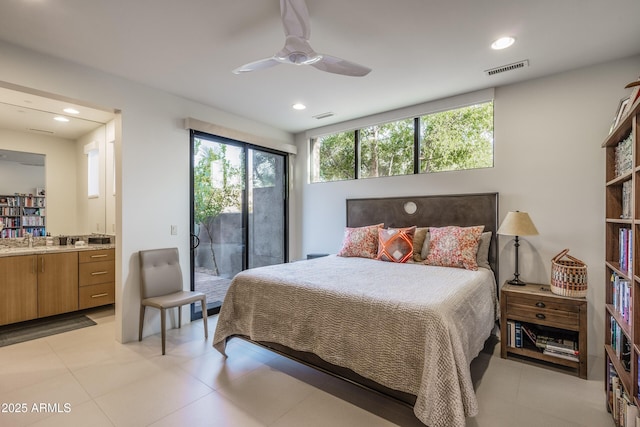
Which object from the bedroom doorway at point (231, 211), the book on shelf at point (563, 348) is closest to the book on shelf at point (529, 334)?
the book on shelf at point (563, 348)

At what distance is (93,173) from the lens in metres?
4.54


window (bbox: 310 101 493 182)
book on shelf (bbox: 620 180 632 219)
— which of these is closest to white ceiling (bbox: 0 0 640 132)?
window (bbox: 310 101 493 182)

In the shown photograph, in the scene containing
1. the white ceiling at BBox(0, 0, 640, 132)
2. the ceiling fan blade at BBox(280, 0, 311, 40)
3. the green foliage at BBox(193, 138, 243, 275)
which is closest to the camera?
the ceiling fan blade at BBox(280, 0, 311, 40)

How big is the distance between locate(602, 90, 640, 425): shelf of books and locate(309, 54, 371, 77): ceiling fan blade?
1.52 meters

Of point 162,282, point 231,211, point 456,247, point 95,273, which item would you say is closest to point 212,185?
point 231,211

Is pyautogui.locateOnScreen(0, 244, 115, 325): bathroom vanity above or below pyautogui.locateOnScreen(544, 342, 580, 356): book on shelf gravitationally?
above

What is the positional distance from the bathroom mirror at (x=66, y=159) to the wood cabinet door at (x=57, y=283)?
669 mm

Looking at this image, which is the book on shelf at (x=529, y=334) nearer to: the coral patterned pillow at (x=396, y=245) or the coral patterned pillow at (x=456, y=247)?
the coral patterned pillow at (x=456, y=247)

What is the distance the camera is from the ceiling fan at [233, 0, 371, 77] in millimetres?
1761

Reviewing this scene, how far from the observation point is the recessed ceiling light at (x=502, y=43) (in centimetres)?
230

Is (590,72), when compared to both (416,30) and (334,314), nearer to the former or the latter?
(416,30)

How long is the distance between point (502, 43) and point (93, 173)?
17.5 feet

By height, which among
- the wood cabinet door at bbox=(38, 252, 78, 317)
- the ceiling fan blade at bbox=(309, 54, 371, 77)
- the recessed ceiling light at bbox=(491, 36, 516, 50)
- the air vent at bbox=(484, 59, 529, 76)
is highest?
the recessed ceiling light at bbox=(491, 36, 516, 50)

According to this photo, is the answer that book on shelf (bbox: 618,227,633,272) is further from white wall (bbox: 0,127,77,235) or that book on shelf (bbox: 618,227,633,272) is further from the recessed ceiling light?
white wall (bbox: 0,127,77,235)
